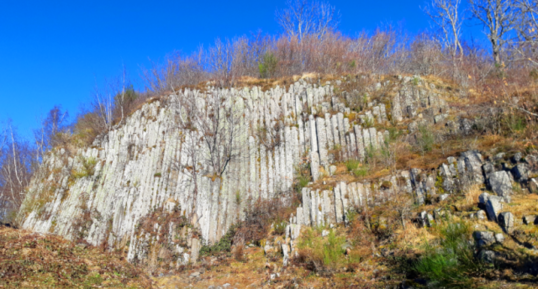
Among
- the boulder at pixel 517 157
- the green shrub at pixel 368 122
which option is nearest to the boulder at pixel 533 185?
the boulder at pixel 517 157

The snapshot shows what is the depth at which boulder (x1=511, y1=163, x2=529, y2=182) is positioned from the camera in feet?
25.9

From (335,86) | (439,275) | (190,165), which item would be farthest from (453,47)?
(439,275)

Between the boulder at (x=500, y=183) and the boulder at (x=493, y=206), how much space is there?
1.58 ft

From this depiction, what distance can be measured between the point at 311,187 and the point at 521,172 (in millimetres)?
6387

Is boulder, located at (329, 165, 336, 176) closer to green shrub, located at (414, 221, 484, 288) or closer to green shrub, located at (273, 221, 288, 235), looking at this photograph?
green shrub, located at (273, 221, 288, 235)

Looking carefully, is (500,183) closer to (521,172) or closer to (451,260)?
(521,172)

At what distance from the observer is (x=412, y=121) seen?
44.5 ft

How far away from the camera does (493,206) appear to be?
24.0 feet

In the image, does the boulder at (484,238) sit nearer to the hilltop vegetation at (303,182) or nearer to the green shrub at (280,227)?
the hilltop vegetation at (303,182)

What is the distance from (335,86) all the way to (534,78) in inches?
361

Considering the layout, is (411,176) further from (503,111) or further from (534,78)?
(534,78)

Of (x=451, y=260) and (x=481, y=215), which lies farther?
(x=481, y=215)

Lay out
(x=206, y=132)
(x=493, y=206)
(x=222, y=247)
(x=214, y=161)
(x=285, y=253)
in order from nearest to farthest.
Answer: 1. (x=493, y=206)
2. (x=285, y=253)
3. (x=222, y=247)
4. (x=214, y=161)
5. (x=206, y=132)

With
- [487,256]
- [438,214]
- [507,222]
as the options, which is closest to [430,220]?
[438,214]
